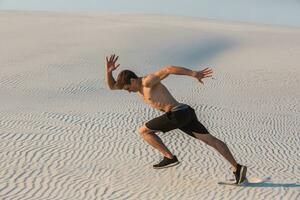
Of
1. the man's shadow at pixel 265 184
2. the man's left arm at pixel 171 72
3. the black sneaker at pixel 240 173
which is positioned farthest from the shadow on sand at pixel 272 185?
the man's left arm at pixel 171 72

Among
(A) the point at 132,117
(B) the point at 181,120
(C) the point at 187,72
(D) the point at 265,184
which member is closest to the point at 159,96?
(B) the point at 181,120

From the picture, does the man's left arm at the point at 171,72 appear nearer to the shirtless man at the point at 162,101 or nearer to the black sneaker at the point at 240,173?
the shirtless man at the point at 162,101

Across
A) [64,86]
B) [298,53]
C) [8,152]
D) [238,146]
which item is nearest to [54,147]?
[8,152]

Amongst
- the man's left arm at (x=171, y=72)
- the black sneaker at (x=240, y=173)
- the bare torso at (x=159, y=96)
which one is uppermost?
the man's left arm at (x=171, y=72)

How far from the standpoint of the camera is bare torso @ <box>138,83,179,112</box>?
6934 mm

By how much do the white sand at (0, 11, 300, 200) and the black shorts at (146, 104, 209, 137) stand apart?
0.84 meters

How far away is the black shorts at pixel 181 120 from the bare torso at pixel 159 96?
9cm

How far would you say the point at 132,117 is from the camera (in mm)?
13609

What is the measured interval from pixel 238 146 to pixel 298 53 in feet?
63.4

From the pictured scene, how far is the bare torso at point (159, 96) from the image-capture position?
22.7ft

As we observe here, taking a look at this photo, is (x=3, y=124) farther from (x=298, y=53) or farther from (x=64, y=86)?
(x=298, y=53)

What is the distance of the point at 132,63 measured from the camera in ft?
82.6

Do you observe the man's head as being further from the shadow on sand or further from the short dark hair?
the shadow on sand

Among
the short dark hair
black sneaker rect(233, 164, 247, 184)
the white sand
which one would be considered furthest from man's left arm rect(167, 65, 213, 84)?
the white sand
